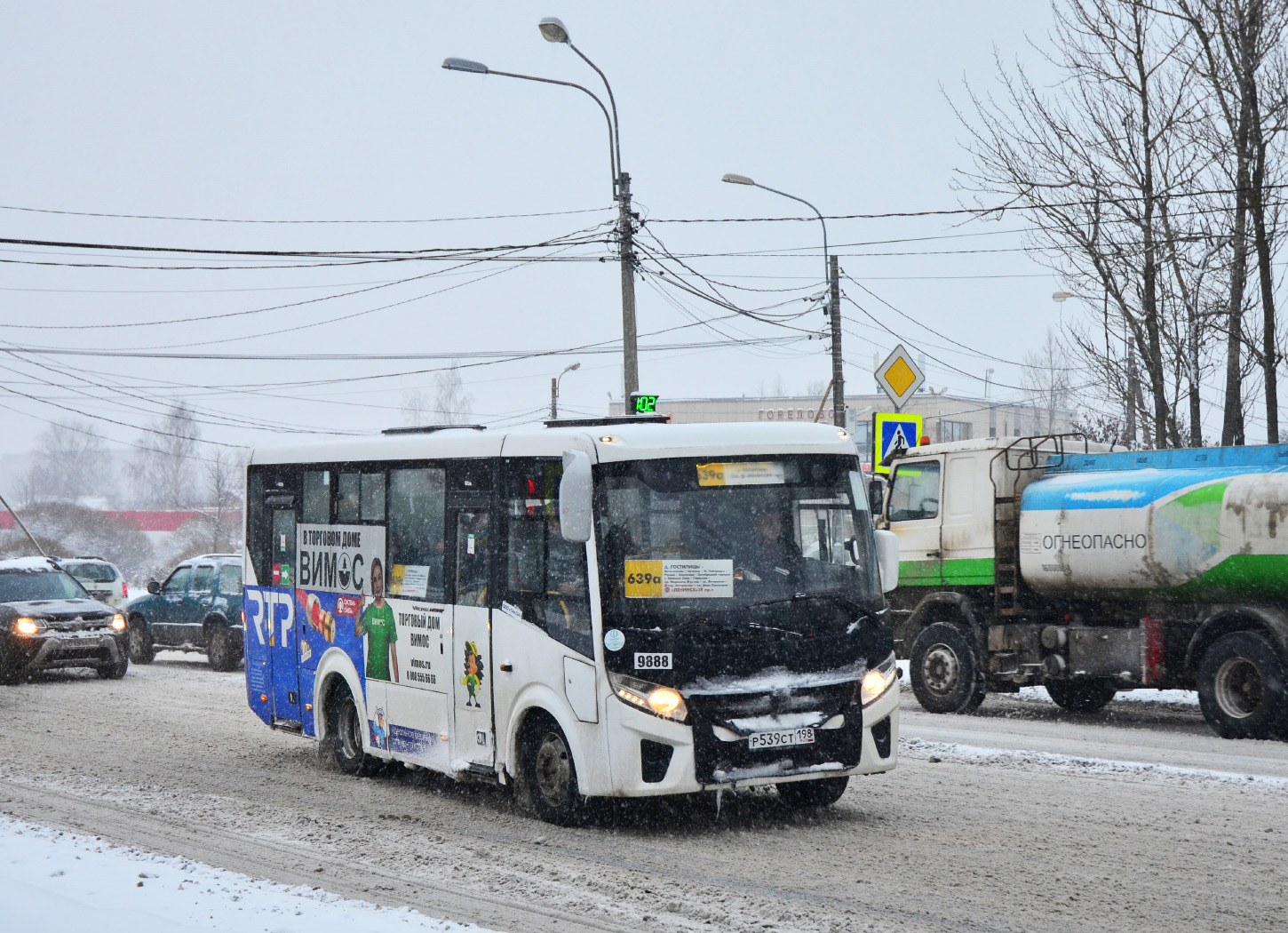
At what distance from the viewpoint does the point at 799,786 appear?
32.4 feet

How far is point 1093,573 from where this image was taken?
48.8ft

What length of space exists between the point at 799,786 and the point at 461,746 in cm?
233

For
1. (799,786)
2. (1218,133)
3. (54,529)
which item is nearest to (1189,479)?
(799,786)

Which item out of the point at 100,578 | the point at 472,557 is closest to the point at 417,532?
the point at 472,557

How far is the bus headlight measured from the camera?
344 inches

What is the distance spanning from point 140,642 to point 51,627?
4456mm

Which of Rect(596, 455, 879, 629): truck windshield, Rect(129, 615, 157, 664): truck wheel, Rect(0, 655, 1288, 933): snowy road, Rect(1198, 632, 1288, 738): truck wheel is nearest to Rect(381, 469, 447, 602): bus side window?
Rect(0, 655, 1288, 933): snowy road

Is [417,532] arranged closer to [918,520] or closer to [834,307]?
[918,520]

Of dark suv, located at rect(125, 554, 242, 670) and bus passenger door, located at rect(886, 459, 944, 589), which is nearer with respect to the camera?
bus passenger door, located at rect(886, 459, 944, 589)

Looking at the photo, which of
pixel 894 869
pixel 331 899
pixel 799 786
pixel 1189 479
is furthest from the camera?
pixel 1189 479

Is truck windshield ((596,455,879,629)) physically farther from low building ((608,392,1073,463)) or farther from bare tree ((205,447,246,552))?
low building ((608,392,1073,463))

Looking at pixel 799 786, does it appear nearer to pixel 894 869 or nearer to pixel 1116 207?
pixel 894 869

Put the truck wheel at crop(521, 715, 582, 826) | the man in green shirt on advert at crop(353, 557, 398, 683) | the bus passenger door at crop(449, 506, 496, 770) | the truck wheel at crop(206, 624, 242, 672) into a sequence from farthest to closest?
the truck wheel at crop(206, 624, 242, 672), the man in green shirt on advert at crop(353, 557, 398, 683), the bus passenger door at crop(449, 506, 496, 770), the truck wheel at crop(521, 715, 582, 826)

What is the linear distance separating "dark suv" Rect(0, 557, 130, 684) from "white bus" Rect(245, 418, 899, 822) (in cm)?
1117
